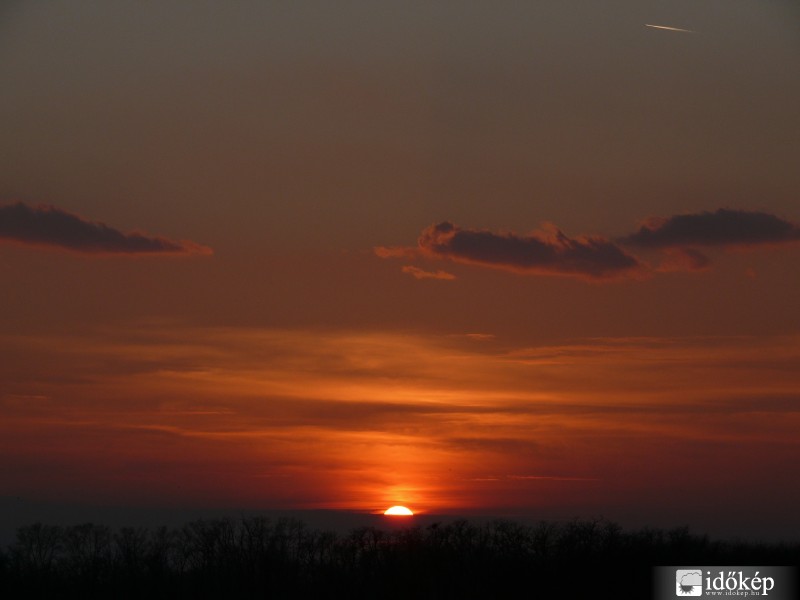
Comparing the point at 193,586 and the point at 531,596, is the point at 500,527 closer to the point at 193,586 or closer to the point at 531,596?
the point at 531,596

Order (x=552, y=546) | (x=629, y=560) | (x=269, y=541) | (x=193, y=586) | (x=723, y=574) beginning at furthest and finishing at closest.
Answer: (x=269, y=541), (x=193, y=586), (x=552, y=546), (x=629, y=560), (x=723, y=574)

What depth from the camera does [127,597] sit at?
389 ft

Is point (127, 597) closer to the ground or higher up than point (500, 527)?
closer to the ground

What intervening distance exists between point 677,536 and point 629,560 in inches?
766

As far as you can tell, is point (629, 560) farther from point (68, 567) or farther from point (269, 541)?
point (68, 567)

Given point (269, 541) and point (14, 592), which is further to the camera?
point (269, 541)

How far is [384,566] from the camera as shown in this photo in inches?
4852

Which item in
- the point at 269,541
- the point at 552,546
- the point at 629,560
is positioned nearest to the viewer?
the point at 629,560

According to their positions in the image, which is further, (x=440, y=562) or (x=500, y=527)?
(x=500, y=527)

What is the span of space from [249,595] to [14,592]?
79.1 feet

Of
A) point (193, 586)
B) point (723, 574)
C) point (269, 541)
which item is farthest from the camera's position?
point (269, 541)

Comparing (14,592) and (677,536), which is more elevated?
(677,536)

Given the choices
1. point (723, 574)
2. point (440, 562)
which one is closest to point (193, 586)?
point (440, 562)

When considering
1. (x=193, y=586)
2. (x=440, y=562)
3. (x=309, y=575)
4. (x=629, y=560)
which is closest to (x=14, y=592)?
(x=193, y=586)
